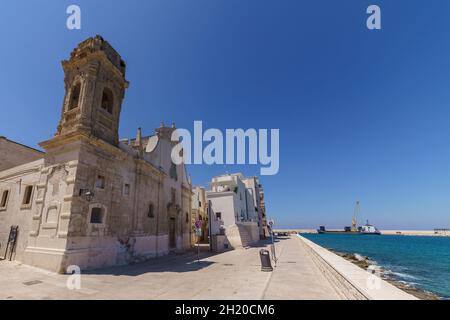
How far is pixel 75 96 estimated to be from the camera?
45.2ft

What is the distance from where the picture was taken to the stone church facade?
1061cm

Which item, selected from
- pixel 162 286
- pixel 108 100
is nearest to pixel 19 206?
pixel 108 100

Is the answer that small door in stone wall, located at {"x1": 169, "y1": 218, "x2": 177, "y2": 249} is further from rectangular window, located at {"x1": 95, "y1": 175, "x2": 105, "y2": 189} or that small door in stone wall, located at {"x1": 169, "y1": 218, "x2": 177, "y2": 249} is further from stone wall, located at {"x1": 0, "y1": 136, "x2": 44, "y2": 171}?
stone wall, located at {"x1": 0, "y1": 136, "x2": 44, "y2": 171}

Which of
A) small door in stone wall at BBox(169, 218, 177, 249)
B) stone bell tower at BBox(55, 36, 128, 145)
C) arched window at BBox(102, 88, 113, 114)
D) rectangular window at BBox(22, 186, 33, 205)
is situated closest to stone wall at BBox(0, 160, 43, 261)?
rectangular window at BBox(22, 186, 33, 205)

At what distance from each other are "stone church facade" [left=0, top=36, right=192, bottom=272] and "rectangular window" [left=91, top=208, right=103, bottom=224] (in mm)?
52

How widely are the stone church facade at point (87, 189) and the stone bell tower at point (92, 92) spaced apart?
0.18 ft

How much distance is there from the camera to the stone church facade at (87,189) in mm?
10609

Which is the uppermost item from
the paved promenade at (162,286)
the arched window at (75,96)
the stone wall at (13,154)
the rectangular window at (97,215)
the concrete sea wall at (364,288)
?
the arched window at (75,96)

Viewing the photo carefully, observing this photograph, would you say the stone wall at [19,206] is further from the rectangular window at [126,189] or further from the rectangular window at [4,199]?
the rectangular window at [126,189]

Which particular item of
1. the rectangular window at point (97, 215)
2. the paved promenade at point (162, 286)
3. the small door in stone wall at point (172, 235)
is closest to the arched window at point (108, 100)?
the rectangular window at point (97, 215)
